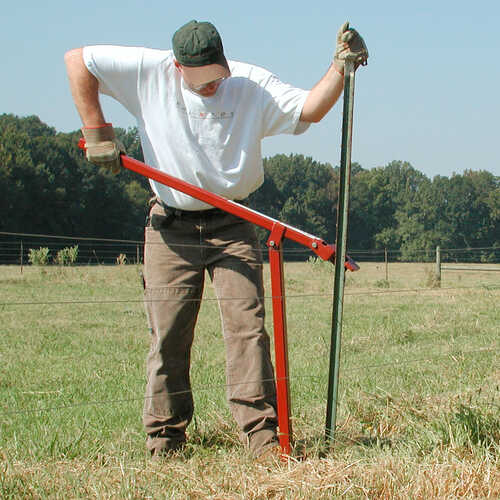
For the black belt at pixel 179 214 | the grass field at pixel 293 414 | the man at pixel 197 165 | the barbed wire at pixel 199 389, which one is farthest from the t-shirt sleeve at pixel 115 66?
the barbed wire at pixel 199 389


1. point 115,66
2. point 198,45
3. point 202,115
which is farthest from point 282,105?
point 115,66

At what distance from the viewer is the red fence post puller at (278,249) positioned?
3.09 m

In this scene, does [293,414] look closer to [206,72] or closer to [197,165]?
[197,165]

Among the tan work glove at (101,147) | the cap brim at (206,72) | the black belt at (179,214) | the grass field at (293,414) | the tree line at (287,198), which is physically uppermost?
the tree line at (287,198)

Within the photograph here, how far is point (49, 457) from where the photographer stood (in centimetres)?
325

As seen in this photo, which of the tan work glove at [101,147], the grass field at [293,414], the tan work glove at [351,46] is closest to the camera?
the grass field at [293,414]

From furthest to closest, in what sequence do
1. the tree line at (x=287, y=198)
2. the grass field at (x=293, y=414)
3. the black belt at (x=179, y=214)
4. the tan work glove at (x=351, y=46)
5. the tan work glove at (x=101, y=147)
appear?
1. the tree line at (x=287, y=198)
2. the black belt at (x=179, y=214)
3. the tan work glove at (x=101, y=147)
4. the tan work glove at (x=351, y=46)
5. the grass field at (x=293, y=414)

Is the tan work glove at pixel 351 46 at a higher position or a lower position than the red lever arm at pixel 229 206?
higher

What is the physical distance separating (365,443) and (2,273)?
49.5 feet

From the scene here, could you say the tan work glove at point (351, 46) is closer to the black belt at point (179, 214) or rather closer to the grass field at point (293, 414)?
the black belt at point (179, 214)

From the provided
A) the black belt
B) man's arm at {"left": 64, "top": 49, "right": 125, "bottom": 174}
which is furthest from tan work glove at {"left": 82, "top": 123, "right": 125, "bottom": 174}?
the black belt

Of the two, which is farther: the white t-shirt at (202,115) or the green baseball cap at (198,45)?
the white t-shirt at (202,115)

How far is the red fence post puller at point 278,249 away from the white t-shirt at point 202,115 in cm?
18

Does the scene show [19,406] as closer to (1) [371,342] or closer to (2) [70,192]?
(1) [371,342]
